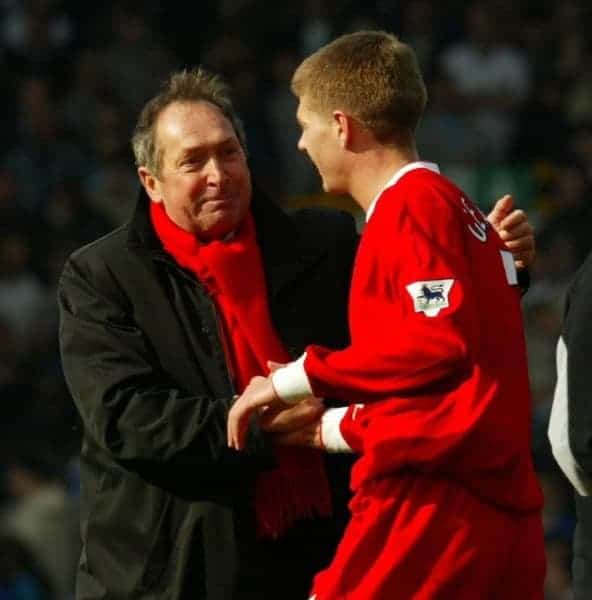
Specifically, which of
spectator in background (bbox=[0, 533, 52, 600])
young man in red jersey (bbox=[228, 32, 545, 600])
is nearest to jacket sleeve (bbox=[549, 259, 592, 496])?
young man in red jersey (bbox=[228, 32, 545, 600])

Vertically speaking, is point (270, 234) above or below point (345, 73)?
below

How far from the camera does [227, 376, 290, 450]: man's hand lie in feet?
15.6

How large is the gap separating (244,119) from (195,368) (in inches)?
317

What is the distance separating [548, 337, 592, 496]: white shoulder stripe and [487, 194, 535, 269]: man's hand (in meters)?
0.44

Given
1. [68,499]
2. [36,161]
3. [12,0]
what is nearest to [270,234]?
[68,499]

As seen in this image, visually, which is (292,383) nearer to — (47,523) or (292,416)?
(292,416)

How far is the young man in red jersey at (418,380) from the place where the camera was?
14.8ft

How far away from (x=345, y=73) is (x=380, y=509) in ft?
3.12

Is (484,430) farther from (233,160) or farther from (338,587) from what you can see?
(233,160)

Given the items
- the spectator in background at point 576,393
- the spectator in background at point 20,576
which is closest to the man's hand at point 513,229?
the spectator in background at point 576,393

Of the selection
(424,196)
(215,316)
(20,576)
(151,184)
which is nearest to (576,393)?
(424,196)

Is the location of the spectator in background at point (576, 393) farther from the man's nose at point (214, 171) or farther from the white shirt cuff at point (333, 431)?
the man's nose at point (214, 171)

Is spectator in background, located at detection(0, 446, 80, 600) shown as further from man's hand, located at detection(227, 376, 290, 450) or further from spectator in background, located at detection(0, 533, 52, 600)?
man's hand, located at detection(227, 376, 290, 450)

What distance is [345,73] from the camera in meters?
4.73
